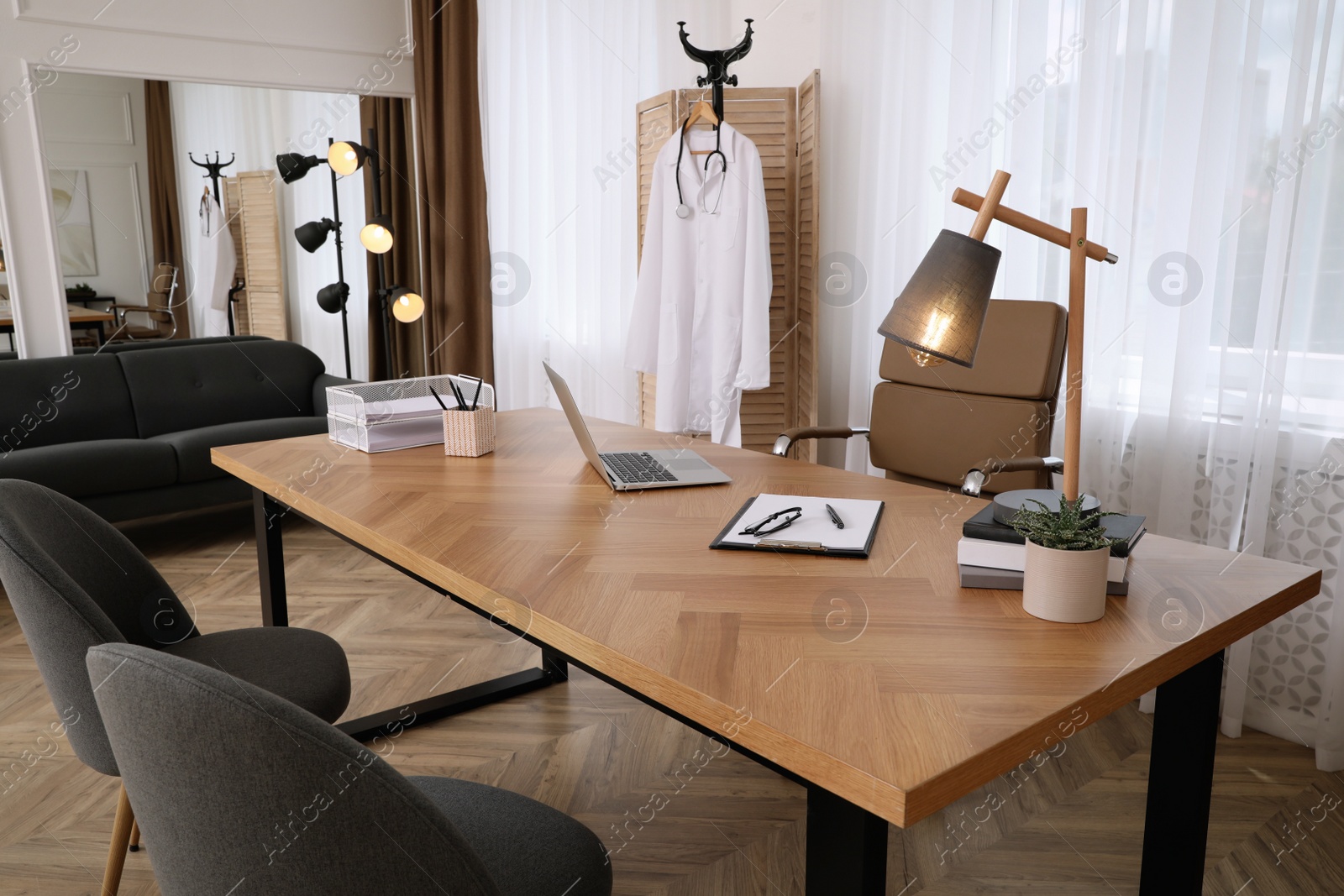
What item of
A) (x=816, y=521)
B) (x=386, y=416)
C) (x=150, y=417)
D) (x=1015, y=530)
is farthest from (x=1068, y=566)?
(x=150, y=417)

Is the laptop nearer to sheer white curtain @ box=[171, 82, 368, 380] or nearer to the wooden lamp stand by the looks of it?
the wooden lamp stand

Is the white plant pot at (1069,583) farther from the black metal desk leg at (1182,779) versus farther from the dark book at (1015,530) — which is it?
the black metal desk leg at (1182,779)

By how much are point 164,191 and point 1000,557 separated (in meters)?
4.62

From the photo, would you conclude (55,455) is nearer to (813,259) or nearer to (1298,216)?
(813,259)

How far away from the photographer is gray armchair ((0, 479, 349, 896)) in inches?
50.0

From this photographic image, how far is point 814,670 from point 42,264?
4.55m

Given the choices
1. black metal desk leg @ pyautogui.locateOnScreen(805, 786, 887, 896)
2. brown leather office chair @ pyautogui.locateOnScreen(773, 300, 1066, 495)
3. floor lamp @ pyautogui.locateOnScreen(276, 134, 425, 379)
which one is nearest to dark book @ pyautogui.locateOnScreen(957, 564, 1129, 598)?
black metal desk leg @ pyautogui.locateOnScreen(805, 786, 887, 896)

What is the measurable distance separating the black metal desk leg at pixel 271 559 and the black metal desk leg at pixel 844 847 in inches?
66.3

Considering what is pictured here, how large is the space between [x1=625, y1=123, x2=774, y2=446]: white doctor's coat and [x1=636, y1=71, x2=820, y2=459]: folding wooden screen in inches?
4.4

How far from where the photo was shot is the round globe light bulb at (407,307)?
4523 mm

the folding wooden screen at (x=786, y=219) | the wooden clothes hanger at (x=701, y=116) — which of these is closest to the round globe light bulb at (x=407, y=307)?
the folding wooden screen at (x=786, y=219)

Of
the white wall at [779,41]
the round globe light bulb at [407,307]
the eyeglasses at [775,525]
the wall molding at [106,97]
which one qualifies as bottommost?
the eyeglasses at [775,525]

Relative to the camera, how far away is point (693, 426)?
363 cm

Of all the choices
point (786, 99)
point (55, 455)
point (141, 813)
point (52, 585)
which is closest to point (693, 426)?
point (786, 99)
